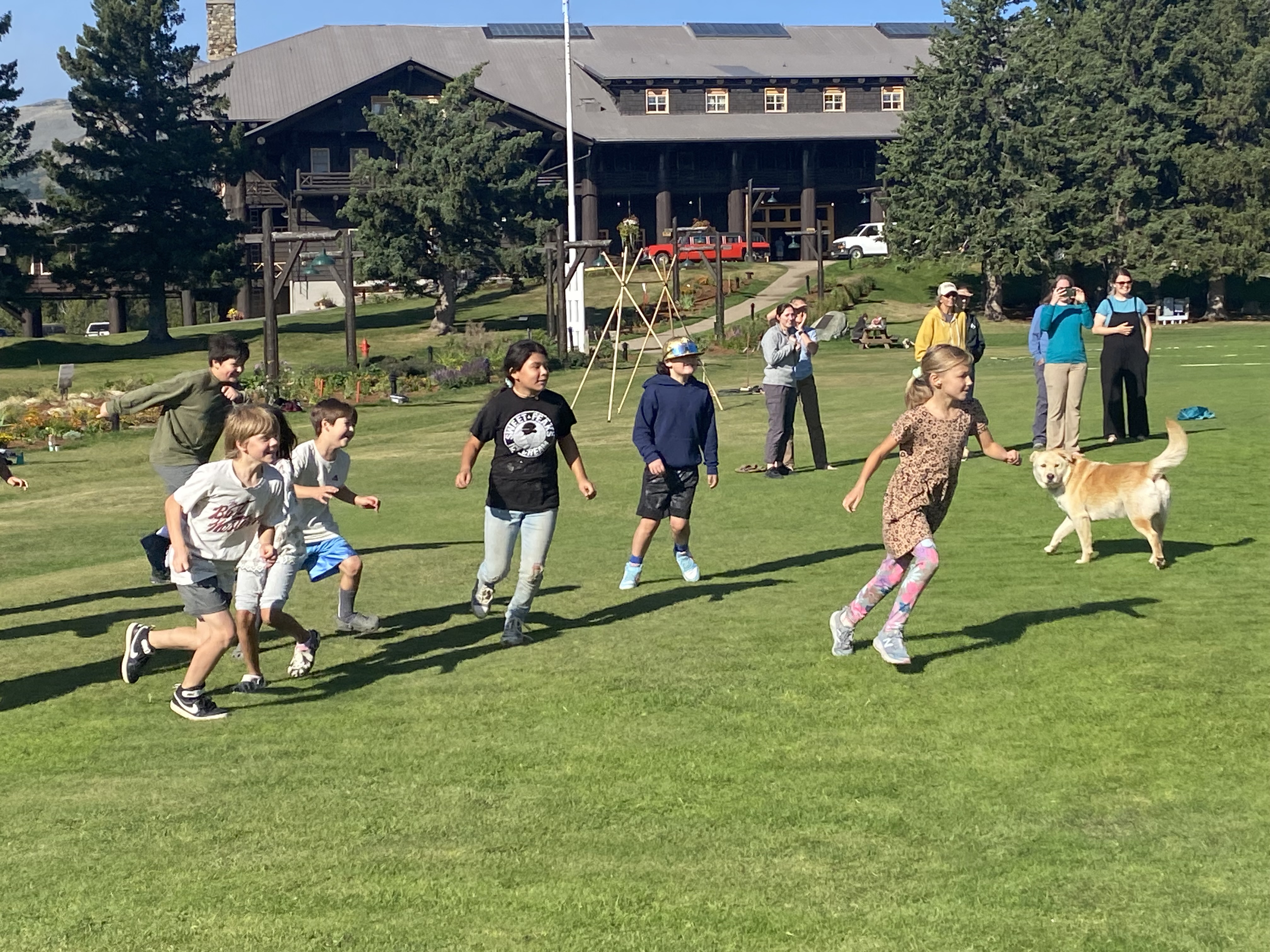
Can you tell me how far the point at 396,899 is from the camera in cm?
559

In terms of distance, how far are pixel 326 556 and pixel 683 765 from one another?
357 cm

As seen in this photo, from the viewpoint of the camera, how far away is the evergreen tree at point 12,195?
46.4 meters

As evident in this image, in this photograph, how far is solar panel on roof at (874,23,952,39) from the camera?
74438 mm

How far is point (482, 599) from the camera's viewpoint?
1048cm

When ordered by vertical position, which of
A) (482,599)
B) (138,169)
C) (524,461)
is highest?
(138,169)

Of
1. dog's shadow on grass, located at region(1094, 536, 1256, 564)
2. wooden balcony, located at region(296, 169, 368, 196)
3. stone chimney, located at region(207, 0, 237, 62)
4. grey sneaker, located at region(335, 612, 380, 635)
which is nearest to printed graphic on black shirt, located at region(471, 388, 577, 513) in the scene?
grey sneaker, located at region(335, 612, 380, 635)

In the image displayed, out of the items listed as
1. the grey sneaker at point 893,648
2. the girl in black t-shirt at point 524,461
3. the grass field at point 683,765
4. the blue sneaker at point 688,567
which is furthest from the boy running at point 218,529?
the blue sneaker at point 688,567

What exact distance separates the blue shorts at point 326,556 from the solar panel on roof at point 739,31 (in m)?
67.0

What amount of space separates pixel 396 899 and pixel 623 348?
3099cm

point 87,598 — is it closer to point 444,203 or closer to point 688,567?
point 688,567

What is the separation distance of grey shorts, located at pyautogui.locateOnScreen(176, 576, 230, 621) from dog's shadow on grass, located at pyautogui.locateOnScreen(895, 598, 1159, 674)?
149 inches

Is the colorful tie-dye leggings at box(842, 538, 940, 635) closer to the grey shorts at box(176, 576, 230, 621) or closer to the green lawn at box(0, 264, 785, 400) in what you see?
the grey shorts at box(176, 576, 230, 621)

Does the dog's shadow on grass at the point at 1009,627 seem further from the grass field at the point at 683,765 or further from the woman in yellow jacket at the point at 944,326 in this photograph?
the woman in yellow jacket at the point at 944,326

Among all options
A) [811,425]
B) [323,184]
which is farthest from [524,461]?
[323,184]
